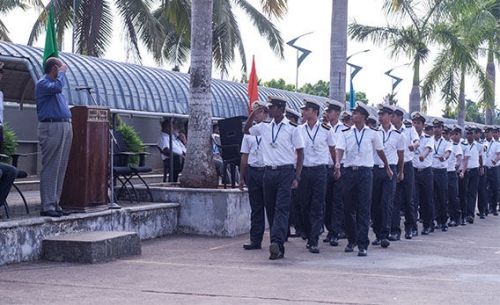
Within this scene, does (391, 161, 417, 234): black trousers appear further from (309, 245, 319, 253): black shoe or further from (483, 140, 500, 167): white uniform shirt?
(483, 140, 500, 167): white uniform shirt

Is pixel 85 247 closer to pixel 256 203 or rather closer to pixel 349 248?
pixel 256 203

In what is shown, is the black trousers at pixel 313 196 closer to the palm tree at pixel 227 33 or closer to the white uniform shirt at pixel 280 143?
the white uniform shirt at pixel 280 143

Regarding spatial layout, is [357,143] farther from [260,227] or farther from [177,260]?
[177,260]

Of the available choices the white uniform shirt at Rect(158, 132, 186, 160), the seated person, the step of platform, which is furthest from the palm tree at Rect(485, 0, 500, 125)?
the step of platform

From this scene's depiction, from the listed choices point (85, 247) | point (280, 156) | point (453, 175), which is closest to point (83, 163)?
point (85, 247)

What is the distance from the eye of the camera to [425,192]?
653 inches

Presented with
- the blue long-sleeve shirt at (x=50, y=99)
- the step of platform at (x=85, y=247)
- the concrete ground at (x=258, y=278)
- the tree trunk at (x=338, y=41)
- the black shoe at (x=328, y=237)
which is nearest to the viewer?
the concrete ground at (x=258, y=278)

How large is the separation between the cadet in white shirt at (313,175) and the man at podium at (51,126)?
11.6 ft

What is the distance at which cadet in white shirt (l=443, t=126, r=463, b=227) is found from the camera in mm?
18281

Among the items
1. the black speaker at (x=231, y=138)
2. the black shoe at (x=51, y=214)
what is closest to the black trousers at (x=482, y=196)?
the black speaker at (x=231, y=138)

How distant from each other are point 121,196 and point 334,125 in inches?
148

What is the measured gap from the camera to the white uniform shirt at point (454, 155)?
18.2 metres

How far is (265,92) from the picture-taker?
26938mm

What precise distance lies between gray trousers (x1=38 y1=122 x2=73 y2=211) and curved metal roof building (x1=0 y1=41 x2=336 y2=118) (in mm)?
2690
